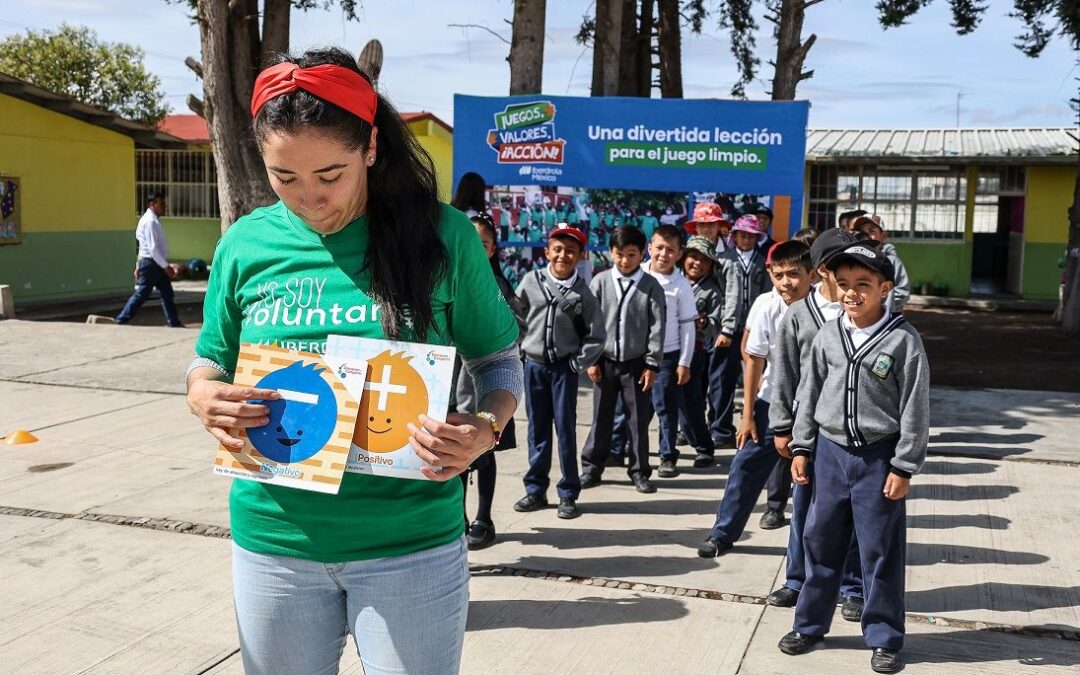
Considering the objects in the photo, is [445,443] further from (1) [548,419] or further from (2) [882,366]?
(1) [548,419]

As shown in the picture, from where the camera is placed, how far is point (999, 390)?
433 inches

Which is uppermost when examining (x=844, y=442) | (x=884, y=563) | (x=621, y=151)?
(x=621, y=151)

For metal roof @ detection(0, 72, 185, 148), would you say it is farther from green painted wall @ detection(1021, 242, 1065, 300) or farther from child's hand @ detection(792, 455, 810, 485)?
green painted wall @ detection(1021, 242, 1065, 300)

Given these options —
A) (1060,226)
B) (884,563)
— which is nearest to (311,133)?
(884,563)

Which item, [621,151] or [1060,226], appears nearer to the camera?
[621,151]

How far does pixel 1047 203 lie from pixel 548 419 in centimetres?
2086

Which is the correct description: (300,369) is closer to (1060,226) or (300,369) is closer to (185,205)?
(1060,226)

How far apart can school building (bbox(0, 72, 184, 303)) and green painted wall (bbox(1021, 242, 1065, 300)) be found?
19063 millimetres

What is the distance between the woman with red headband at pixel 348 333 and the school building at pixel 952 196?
22900 millimetres

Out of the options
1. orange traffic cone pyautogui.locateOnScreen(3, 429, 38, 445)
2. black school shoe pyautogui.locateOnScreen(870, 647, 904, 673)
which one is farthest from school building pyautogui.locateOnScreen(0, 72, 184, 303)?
black school shoe pyautogui.locateOnScreen(870, 647, 904, 673)

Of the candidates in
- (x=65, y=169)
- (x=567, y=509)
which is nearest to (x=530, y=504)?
(x=567, y=509)

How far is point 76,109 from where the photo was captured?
20406 mm

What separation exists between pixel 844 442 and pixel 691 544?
1791 millimetres

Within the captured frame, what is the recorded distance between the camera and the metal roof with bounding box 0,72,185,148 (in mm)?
18828
